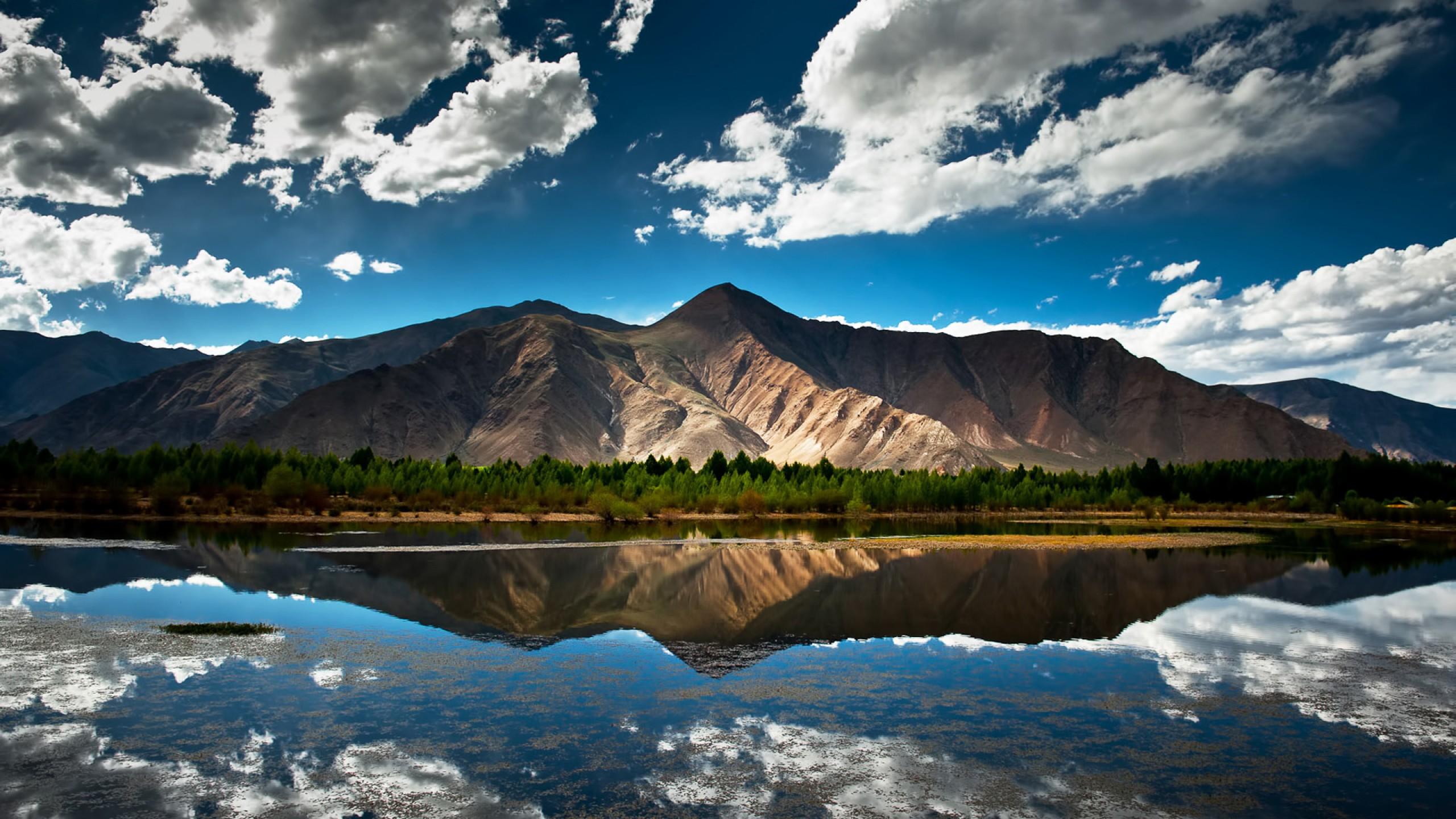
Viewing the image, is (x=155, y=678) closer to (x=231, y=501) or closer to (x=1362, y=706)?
(x=1362, y=706)

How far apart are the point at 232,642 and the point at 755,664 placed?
14.6 meters

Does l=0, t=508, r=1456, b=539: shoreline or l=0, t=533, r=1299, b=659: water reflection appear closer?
l=0, t=533, r=1299, b=659: water reflection

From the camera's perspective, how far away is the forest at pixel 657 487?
92688mm

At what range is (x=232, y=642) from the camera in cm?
2397

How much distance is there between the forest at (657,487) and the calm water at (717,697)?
5870 cm

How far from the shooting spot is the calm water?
512 inches

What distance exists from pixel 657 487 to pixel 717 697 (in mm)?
98534

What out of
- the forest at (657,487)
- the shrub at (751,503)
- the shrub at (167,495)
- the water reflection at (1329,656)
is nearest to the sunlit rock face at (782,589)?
the water reflection at (1329,656)

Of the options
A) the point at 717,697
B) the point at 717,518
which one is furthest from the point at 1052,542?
the point at 717,518

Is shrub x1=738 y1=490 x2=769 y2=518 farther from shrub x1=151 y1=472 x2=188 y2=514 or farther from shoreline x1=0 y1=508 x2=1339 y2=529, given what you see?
shrub x1=151 y1=472 x2=188 y2=514

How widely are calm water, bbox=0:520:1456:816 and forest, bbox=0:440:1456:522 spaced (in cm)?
5870

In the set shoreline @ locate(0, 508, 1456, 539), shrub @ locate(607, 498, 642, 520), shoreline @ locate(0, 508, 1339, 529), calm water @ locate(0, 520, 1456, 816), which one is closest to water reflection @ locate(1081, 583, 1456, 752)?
calm water @ locate(0, 520, 1456, 816)

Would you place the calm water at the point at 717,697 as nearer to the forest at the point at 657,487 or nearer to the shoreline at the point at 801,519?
the shoreline at the point at 801,519

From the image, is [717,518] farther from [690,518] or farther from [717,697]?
[717,697]
